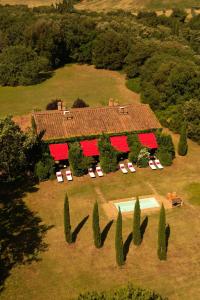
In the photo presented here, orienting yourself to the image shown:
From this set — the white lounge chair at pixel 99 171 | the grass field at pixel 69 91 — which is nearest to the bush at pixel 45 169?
the white lounge chair at pixel 99 171

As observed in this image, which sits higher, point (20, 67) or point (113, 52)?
point (113, 52)

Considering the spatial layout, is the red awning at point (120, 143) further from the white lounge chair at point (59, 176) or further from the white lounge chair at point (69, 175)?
the white lounge chair at point (59, 176)

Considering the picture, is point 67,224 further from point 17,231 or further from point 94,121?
point 94,121

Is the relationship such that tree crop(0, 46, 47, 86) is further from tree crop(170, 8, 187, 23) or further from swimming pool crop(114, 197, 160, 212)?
tree crop(170, 8, 187, 23)

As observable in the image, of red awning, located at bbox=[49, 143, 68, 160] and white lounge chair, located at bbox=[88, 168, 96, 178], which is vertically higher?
red awning, located at bbox=[49, 143, 68, 160]

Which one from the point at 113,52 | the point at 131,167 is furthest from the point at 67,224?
the point at 113,52

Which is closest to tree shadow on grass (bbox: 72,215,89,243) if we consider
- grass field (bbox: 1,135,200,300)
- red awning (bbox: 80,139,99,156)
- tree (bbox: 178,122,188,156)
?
grass field (bbox: 1,135,200,300)
